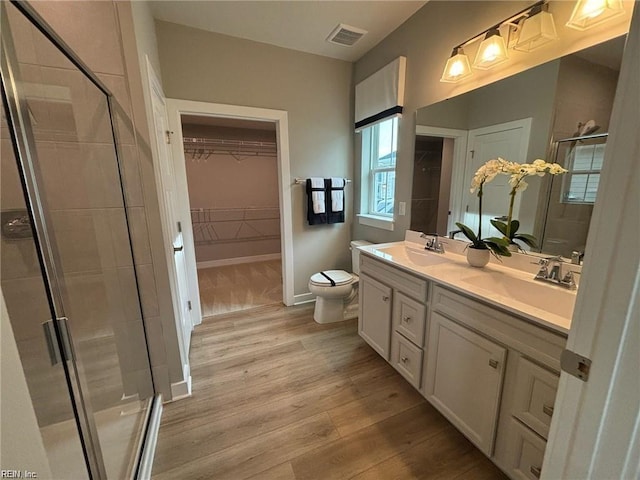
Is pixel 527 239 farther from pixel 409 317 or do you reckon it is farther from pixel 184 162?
pixel 184 162

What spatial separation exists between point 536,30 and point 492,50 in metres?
0.22

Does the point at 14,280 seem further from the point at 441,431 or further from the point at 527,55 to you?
the point at 527,55

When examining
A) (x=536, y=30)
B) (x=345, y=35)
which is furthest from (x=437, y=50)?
(x=345, y=35)

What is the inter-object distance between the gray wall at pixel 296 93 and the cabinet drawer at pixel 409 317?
1.45 metres

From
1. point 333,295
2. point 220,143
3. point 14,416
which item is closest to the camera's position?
point 14,416

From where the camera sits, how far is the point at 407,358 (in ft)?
5.71

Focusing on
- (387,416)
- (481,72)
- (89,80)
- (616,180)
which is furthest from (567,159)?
(89,80)

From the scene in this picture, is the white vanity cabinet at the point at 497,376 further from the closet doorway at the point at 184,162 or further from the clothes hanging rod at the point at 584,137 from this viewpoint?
the closet doorway at the point at 184,162

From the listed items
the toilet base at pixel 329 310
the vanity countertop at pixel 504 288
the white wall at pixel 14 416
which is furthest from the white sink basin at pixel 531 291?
the white wall at pixel 14 416

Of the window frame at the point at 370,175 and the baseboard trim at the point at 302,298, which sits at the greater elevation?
the window frame at the point at 370,175

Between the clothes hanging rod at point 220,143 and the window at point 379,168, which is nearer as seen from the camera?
the window at point 379,168

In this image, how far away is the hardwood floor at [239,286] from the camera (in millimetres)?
3121

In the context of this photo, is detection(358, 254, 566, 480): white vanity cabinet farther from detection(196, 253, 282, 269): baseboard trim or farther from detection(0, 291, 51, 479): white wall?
detection(196, 253, 282, 269): baseboard trim

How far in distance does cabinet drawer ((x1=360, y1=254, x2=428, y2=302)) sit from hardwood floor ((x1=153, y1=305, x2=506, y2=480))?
0.72 metres
